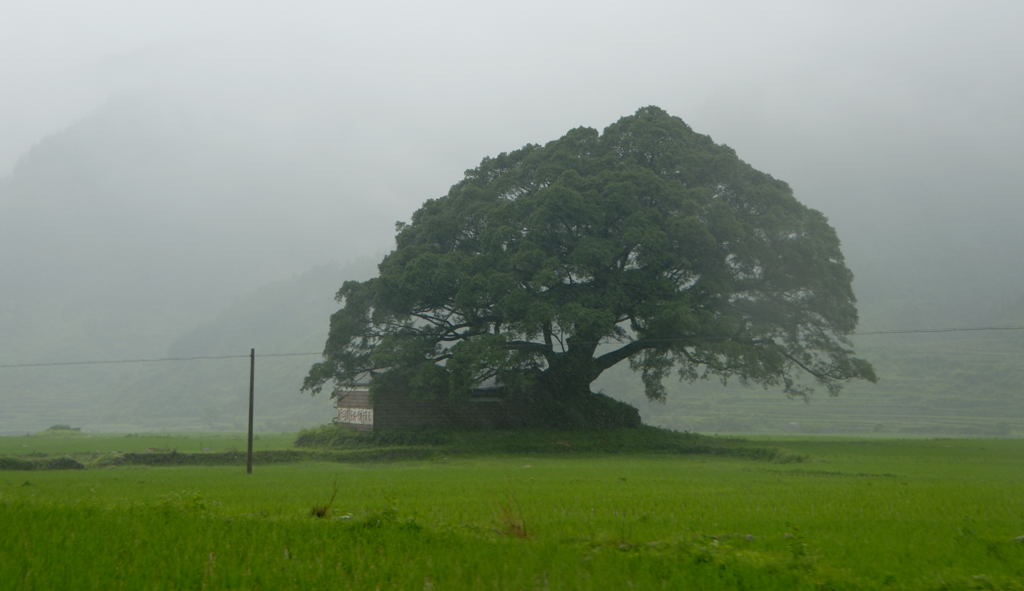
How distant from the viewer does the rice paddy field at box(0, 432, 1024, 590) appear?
6.23 meters

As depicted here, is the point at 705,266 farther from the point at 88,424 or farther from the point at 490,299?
the point at 88,424

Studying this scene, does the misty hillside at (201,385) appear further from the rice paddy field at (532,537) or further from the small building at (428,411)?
the rice paddy field at (532,537)

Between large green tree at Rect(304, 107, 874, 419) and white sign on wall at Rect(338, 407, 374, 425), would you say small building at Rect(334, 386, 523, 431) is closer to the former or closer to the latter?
white sign on wall at Rect(338, 407, 374, 425)

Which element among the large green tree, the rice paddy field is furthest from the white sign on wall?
the rice paddy field

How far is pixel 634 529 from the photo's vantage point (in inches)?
347

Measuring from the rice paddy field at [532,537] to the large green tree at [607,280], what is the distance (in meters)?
13.9

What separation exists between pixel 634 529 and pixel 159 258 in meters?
197

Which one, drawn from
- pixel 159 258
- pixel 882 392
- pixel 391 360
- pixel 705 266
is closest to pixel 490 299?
pixel 391 360

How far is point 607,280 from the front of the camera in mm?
30250

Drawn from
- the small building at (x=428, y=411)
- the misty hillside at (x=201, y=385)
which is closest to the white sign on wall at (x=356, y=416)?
the small building at (x=428, y=411)

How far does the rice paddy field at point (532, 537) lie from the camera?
20.5ft

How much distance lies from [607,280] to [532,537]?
22.6m

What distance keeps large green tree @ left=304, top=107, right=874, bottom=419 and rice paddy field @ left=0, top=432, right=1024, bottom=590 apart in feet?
45.5

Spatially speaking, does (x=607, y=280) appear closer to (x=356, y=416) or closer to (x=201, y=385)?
(x=356, y=416)
